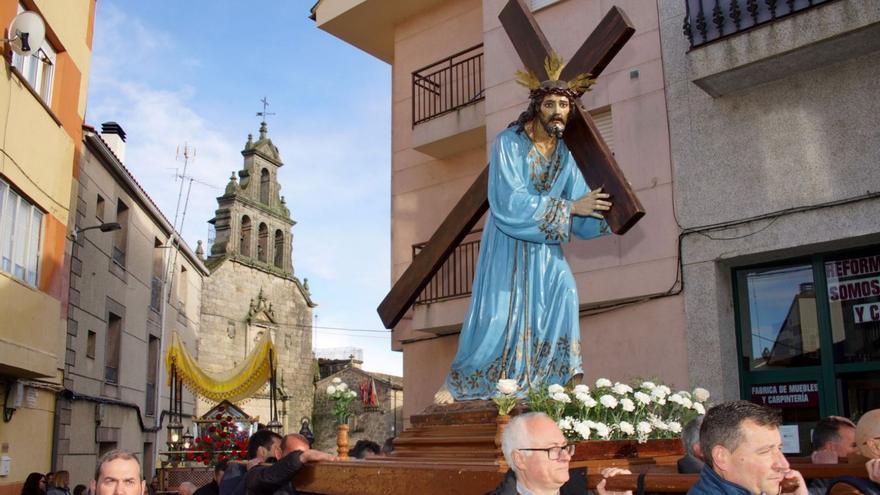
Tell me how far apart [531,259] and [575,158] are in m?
0.83

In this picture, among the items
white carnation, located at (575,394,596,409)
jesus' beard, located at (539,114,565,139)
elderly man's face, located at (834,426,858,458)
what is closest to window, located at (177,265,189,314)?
jesus' beard, located at (539,114,565,139)

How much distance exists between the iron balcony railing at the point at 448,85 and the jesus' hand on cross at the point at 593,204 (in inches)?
285

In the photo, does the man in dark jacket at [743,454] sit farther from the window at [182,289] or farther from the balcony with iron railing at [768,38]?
the window at [182,289]

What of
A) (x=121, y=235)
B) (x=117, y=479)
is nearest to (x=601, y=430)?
(x=117, y=479)

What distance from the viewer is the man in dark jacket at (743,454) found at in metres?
2.68

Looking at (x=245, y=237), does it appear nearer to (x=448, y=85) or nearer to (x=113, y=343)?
(x=113, y=343)

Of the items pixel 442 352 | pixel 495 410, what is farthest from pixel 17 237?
pixel 495 410

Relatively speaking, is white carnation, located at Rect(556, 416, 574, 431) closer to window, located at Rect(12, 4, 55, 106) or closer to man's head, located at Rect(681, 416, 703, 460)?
man's head, located at Rect(681, 416, 703, 460)

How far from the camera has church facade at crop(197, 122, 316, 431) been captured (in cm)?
3488

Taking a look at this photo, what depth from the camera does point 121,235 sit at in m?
19.8

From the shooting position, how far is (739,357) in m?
9.05

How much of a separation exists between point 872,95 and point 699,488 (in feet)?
22.4

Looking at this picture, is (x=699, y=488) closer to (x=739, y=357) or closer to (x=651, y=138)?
(x=739, y=357)

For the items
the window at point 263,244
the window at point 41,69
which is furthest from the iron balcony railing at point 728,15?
the window at point 263,244
